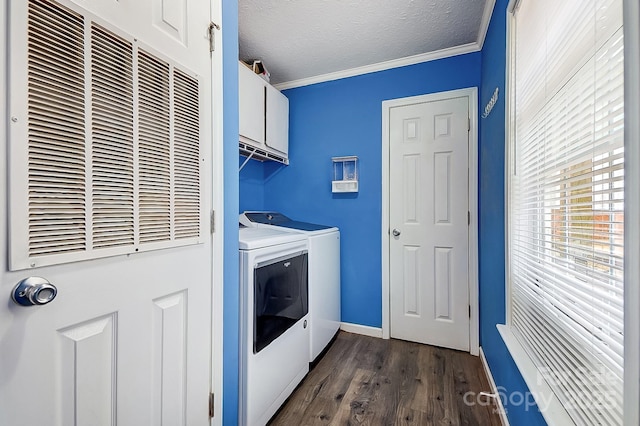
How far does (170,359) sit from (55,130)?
2.58ft

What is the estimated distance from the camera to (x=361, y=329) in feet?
8.56

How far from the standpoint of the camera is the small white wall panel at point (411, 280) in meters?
2.44

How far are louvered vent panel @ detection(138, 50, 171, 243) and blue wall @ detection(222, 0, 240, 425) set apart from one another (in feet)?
0.99

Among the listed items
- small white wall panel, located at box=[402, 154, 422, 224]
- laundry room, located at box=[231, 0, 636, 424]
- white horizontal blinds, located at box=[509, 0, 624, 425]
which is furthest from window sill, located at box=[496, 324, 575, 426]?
small white wall panel, located at box=[402, 154, 422, 224]

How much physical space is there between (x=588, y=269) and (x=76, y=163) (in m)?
1.37

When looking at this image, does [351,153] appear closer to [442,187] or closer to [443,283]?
[442,187]

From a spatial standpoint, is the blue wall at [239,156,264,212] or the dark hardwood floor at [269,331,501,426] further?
the blue wall at [239,156,264,212]

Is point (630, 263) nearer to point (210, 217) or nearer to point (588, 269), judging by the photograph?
point (588, 269)

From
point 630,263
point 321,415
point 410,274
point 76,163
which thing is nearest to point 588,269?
point 630,263

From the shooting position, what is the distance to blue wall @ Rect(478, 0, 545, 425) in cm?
140

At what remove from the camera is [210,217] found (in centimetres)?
117

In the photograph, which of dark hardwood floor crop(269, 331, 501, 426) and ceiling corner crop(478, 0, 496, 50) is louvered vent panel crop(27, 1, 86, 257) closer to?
dark hardwood floor crop(269, 331, 501, 426)

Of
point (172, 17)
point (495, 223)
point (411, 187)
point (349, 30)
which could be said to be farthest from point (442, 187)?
point (172, 17)

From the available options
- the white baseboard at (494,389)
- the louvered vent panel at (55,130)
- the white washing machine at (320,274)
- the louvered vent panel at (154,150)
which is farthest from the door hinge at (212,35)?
the white baseboard at (494,389)
